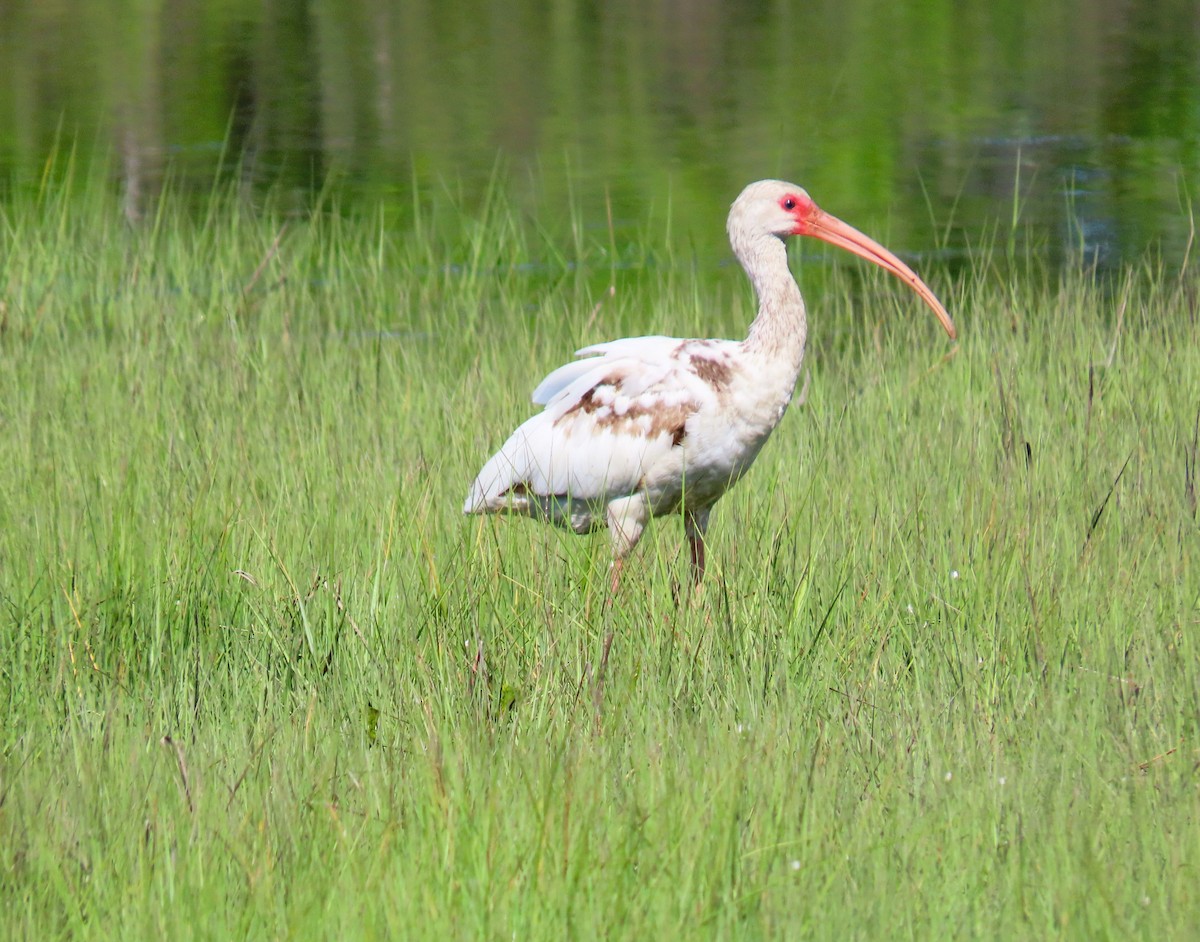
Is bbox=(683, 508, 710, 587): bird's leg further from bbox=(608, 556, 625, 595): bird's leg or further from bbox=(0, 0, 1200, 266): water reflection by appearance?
bbox=(0, 0, 1200, 266): water reflection

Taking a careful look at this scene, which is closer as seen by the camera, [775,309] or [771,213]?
[775,309]

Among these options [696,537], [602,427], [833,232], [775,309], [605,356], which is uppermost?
[833,232]

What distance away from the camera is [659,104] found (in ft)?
58.3

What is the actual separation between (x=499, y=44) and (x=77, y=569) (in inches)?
709

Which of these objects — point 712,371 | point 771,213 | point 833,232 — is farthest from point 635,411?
point 833,232

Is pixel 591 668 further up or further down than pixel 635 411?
further down

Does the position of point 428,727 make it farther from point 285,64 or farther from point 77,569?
point 285,64

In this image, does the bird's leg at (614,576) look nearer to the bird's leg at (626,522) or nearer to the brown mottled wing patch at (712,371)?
the bird's leg at (626,522)

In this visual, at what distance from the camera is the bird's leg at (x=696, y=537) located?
429 cm

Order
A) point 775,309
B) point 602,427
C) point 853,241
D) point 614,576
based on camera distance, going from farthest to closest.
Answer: point 853,241, point 602,427, point 775,309, point 614,576

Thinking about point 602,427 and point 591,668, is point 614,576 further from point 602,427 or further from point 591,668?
point 591,668

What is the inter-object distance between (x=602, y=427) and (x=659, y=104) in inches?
543

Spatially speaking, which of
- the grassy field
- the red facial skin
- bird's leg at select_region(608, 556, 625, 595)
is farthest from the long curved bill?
bird's leg at select_region(608, 556, 625, 595)

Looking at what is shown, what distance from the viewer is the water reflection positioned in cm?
1361
